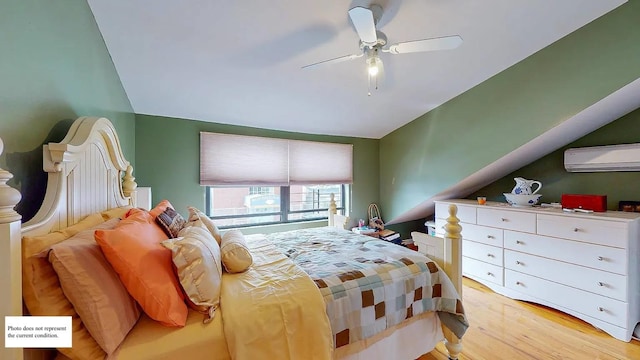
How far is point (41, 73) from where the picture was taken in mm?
1056

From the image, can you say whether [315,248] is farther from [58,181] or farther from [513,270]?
[513,270]

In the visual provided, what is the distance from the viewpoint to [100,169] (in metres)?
1.47

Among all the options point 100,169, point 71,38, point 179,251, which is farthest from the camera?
point 100,169

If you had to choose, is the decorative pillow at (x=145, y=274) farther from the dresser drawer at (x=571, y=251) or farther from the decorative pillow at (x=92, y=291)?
the dresser drawer at (x=571, y=251)

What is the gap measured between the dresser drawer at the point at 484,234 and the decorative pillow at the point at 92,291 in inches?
127

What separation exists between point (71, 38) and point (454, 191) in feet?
12.4

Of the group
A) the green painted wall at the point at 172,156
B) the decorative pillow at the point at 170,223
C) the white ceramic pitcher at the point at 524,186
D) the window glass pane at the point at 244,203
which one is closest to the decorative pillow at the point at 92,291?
the decorative pillow at the point at 170,223

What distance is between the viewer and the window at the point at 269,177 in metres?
3.02

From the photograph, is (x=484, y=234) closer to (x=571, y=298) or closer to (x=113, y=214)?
(x=571, y=298)

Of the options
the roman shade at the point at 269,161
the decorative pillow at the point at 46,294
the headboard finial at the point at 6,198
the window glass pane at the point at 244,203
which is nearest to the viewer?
the headboard finial at the point at 6,198

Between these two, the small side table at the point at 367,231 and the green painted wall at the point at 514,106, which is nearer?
the green painted wall at the point at 514,106

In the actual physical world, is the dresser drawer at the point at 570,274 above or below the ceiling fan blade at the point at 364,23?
below

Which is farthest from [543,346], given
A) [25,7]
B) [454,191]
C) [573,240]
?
[25,7]

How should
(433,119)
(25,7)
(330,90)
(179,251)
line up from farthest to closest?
(433,119) → (330,90) → (179,251) → (25,7)
